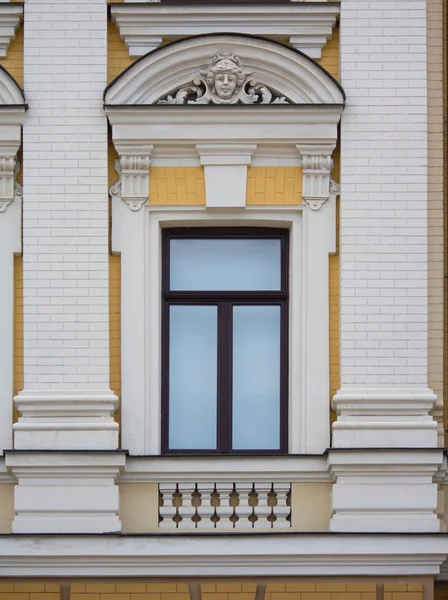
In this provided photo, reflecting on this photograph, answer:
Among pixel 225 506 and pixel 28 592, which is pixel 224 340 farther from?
pixel 28 592

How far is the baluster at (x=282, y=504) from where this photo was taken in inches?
595

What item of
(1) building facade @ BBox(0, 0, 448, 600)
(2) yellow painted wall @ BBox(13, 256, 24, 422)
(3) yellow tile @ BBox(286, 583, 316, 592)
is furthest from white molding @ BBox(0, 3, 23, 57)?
(3) yellow tile @ BBox(286, 583, 316, 592)

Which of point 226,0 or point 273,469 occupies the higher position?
point 226,0

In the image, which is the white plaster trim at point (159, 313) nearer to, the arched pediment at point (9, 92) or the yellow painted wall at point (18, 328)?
the yellow painted wall at point (18, 328)

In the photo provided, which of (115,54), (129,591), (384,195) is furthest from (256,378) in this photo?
(115,54)

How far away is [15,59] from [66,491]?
3581mm

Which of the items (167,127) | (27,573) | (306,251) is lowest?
(27,573)

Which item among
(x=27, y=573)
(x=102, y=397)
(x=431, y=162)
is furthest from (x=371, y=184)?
(x=27, y=573)

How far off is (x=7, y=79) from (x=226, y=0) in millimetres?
1903

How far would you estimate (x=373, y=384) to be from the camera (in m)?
15.2

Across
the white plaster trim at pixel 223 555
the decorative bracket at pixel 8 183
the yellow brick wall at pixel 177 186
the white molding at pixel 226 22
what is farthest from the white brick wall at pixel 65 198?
the white plaster trim at pixel 223 555

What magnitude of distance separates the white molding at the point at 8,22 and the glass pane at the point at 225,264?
211 cm

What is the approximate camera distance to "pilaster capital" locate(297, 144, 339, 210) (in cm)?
1558

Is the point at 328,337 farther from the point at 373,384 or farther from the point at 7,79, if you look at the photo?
the point at 7,79
